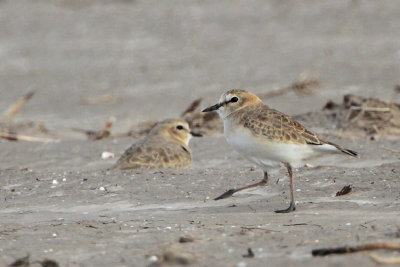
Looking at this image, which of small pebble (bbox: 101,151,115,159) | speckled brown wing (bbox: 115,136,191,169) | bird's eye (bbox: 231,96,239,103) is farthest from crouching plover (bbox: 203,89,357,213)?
small pebble (bbox: 101,151,115,159)

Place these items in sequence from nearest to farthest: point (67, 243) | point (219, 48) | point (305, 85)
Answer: point (67, 243), point (305, 85), point (219, 48)

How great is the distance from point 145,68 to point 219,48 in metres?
1.61

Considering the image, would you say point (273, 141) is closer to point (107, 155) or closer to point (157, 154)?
point (157, 154)

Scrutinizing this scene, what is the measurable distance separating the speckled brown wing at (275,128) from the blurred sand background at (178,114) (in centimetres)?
56

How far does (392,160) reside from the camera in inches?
374

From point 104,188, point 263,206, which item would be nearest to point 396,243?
point 263,206

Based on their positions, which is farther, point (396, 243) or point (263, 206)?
point (263, 206)

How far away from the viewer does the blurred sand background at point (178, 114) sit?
19.7ft

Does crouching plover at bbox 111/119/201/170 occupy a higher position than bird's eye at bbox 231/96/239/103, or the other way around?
bird's eye at bbox 231/96/239/103

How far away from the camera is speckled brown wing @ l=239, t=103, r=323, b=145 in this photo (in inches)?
286

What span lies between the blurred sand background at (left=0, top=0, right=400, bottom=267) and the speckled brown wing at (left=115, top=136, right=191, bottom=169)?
0.39 meters

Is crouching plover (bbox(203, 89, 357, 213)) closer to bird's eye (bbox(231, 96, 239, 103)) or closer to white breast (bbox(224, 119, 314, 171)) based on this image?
white breast (bbox(224, 119, 314, 171))

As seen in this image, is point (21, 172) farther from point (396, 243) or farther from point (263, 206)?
point (396, 243)

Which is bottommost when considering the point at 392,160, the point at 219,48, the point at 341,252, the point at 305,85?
the point at 341,252
